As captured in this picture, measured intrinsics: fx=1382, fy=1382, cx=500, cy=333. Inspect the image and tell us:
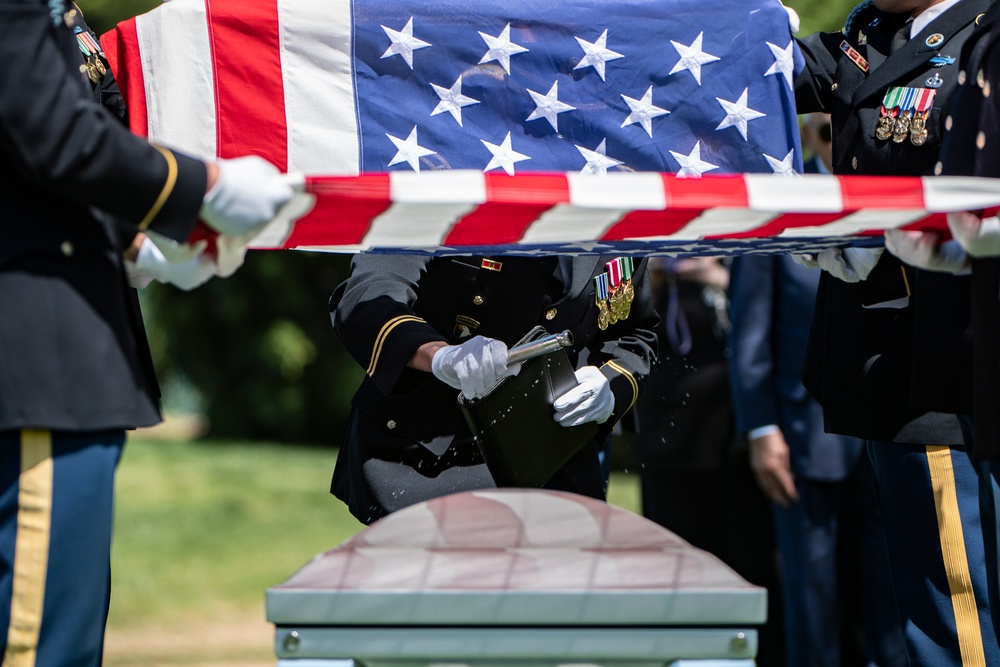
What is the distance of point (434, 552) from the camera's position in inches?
86.2

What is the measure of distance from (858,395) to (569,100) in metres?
1.11

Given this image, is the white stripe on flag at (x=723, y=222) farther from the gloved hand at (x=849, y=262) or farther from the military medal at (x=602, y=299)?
the military medal at (x=602, y=299)

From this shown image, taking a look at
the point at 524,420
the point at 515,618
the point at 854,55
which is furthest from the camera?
the point at 854,55

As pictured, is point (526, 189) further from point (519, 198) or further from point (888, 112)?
point (888, 112)

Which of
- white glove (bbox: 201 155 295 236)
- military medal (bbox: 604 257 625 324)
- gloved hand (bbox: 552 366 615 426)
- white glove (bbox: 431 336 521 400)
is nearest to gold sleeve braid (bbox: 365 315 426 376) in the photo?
white glove (bbox: 431 336 521 400)

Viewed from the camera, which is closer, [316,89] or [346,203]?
[346,203]

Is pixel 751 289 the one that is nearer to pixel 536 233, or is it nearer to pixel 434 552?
pixel 536 233

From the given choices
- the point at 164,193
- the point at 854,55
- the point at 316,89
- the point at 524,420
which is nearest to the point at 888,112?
the point at 854,55

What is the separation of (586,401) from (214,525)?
600 centimetres

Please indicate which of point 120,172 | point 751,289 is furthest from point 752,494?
point 120,172

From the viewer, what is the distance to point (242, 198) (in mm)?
2168

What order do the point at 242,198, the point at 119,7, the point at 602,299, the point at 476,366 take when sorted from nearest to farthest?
the point at 242,198, the point at 476,366, the point at 602,299, the point at 119,7

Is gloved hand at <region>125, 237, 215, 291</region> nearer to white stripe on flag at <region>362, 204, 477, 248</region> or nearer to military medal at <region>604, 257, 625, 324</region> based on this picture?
white stripe on flag at <region>362, 204, 477, 248</region>

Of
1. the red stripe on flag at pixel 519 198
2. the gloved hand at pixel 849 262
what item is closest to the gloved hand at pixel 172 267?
the red stripe on flag at pixel 519 198
